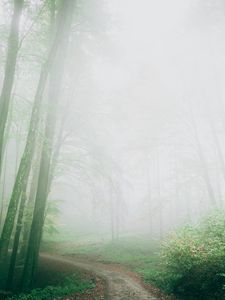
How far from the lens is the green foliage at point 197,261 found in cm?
865

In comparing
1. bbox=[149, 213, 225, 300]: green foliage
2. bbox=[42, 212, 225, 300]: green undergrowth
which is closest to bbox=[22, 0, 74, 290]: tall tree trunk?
bbox=[42, 212, 225, 300]: green undergrowth

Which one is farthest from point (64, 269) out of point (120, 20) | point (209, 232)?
point (120, 20)

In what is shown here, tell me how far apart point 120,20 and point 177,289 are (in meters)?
12.0

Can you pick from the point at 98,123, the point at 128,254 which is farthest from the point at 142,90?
the point at 128,254

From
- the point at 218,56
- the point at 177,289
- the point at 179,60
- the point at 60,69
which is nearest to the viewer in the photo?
the point at 177,289

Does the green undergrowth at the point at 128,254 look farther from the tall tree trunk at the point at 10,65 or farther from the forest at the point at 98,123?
the tall tree trunk at the point at 10,65

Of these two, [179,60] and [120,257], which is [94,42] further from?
[120,257]

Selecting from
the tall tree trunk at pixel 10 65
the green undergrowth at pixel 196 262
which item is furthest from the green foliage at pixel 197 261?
the tall tree trunk at pixel 10 65

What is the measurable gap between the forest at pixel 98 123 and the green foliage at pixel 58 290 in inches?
2.0

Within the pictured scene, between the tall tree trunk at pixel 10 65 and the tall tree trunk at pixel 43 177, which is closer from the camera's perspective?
the tall tree trunk at pixel 10 65

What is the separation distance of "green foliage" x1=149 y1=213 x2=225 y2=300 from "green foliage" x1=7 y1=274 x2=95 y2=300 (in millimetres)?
3091

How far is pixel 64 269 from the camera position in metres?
15.2

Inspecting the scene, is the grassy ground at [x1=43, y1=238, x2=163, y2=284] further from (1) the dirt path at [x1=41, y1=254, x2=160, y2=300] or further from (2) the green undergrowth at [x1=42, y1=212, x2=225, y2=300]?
(2) the green undergrowth at [x1=42, y1=212, x2=225, y2=300]

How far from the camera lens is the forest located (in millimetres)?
10234
